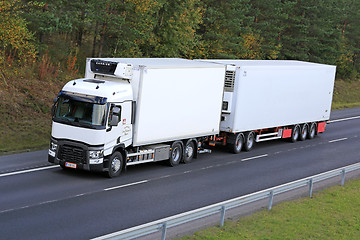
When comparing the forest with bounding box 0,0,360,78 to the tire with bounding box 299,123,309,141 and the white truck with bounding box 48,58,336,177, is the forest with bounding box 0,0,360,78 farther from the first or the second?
the tire with bounding box 299,123,309,141

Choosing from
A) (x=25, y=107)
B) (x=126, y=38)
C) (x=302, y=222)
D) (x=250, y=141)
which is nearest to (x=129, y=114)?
(x=302, y=222)

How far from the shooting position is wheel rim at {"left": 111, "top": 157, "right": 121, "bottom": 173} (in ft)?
65.1

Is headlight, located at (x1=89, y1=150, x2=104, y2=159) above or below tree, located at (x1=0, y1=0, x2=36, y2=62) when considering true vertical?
below

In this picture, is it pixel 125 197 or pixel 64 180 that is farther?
pixel 64 180

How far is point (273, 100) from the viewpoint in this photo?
1097 inches

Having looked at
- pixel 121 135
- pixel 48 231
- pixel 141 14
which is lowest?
pixel 48 231

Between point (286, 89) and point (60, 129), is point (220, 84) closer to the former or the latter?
point (286, 89)

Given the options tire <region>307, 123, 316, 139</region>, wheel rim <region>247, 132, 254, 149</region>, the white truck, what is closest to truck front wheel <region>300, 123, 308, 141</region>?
tire <region>307, 123, 316, 139</region>

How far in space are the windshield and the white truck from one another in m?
0.03

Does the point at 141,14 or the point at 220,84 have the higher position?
the point at 141,14

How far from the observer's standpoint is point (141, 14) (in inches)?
1353

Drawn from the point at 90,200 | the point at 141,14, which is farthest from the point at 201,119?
the point at 141,14

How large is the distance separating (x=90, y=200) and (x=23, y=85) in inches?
542

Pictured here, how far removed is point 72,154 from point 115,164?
1554mm
